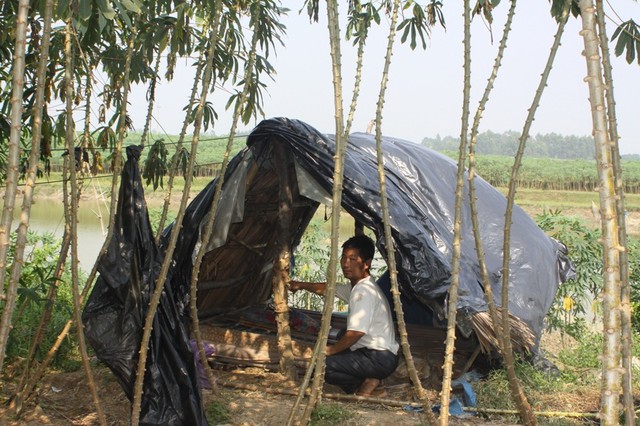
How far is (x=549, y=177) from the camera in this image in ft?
95.0

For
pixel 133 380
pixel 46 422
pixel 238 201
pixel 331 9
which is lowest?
pixel 46 422

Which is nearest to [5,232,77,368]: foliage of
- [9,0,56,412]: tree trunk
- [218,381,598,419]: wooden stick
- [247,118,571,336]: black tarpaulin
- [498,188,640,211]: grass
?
[218,381,598,419]: wooden stick

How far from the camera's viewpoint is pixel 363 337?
4.56m

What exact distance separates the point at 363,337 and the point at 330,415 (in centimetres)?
77

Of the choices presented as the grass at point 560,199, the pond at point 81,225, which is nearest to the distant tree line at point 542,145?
the grass at point 560,199

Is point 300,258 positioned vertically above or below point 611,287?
below

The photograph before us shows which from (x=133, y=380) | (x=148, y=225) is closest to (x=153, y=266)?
(x=148, y=225)

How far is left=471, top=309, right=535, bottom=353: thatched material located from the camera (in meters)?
4.20

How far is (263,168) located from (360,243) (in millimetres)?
843

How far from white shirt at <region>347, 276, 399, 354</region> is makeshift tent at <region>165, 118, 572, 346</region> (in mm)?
199

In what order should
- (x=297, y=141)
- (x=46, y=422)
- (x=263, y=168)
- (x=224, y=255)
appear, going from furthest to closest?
(x=224, y=255), (x=263, y=168), (x=297, y=141), (x=46, y=422)

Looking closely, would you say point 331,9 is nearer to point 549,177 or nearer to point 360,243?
point 360,243

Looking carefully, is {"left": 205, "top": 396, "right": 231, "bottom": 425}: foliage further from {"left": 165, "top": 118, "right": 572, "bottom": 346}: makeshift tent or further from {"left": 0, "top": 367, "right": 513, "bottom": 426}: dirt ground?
{"left": 165, "top": 118, "right": 572, "bottom": 346}: makeshift tent

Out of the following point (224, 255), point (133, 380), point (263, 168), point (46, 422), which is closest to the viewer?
point (133, 380)
